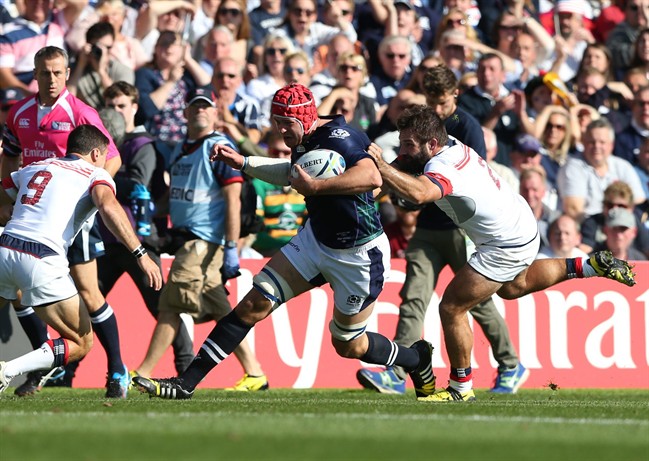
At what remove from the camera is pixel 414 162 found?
1009 centimetres

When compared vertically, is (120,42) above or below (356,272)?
below

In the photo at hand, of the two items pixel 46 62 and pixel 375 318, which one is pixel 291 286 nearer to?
pixel 46 62

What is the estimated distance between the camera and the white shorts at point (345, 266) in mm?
9555

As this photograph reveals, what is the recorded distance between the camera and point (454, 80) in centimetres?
1162

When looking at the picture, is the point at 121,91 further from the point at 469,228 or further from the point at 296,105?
the point at 469,228

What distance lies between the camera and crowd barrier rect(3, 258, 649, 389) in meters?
13.3

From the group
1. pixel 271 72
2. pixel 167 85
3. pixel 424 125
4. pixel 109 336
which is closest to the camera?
pixel 424 125

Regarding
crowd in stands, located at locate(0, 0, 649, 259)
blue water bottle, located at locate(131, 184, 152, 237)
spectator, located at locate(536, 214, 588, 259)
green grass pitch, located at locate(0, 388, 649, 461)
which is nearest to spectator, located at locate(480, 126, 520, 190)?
crowd in stands, located at locate(0, 0, 649, 259)

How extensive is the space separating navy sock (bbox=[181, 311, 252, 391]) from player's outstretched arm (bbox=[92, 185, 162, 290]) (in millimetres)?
537

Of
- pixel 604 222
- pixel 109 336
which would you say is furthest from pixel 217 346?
pixel 604 222

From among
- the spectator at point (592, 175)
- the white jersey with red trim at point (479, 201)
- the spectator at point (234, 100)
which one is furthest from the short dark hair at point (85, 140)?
the spectator at point (592, 175)

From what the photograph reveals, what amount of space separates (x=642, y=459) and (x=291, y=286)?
3.71 m

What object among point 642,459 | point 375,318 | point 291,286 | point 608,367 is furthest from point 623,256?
point 642,459

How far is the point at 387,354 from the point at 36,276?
267cm
